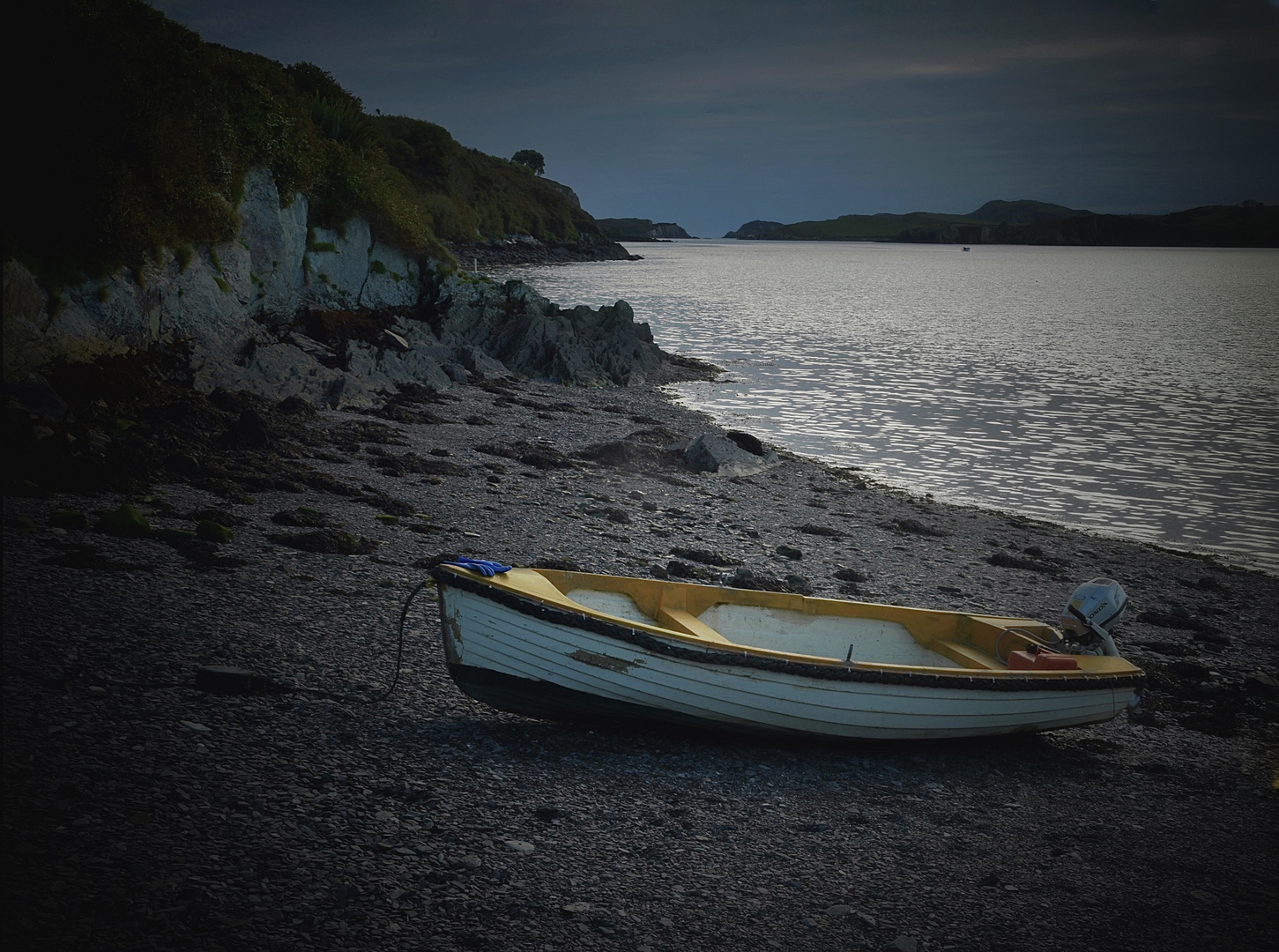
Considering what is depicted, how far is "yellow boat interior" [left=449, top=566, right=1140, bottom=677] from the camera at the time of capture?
366 inches

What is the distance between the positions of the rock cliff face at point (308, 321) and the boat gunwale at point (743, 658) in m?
11.0

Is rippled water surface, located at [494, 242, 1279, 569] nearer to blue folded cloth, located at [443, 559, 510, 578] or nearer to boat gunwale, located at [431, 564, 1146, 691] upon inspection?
boat gunwale, located at [431, 564, 1146, 691]

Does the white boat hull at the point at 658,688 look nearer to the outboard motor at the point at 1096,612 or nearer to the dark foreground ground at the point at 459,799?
the dark foreground ground at the point at 459,799

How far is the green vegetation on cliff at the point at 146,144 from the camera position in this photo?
1586 cm

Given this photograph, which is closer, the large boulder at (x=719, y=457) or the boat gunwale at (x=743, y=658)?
the boat gunwale at (x=743, y=658)

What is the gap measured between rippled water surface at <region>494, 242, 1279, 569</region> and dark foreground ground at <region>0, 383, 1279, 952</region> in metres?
9.81

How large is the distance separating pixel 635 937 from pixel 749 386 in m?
31.8

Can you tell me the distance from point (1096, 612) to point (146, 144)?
786 inches

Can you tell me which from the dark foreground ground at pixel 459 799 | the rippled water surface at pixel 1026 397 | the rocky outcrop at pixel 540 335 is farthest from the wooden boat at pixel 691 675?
the rocky outcrop at pixel 540 335

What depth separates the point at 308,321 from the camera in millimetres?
23656

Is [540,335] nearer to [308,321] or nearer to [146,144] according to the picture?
[308,321]

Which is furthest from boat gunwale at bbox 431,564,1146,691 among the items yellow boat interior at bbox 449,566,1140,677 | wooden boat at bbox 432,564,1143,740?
yellow boat interior at bbox 449,566,1140,677

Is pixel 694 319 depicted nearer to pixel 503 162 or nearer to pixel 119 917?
pixel 119 917

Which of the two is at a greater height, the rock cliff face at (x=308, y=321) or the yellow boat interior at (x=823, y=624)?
the rock cliff face at (x=308, y=321)
